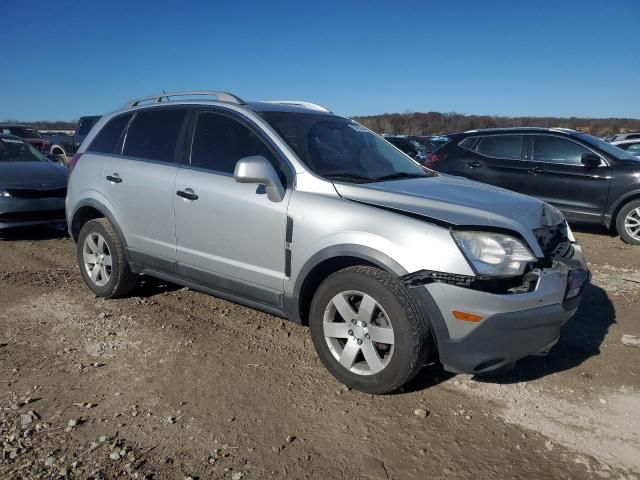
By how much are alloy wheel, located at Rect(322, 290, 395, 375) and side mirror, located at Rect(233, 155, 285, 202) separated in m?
0.82

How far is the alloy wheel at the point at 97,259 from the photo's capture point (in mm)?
4811

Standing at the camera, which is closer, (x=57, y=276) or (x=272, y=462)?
(x=272, y=462)

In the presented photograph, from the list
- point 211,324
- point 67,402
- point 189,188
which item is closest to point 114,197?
point 189,188

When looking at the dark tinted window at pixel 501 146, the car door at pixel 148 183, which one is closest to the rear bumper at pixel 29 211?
the car door at pixel 148 183

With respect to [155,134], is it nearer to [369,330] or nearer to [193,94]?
[193,94]

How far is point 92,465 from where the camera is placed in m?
2.48

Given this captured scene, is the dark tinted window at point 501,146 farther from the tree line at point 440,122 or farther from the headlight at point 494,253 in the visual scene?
the tree line at point 440,122

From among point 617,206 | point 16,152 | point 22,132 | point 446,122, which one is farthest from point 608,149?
point 446,122

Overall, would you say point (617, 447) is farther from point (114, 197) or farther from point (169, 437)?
point (114, 197)

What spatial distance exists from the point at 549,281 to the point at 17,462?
2.90 meters

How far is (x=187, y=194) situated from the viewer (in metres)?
3.96

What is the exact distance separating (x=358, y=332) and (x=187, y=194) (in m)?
1.74

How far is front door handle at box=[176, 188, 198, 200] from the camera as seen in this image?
3.92 m

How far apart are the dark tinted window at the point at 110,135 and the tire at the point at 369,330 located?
2738 millimetres
